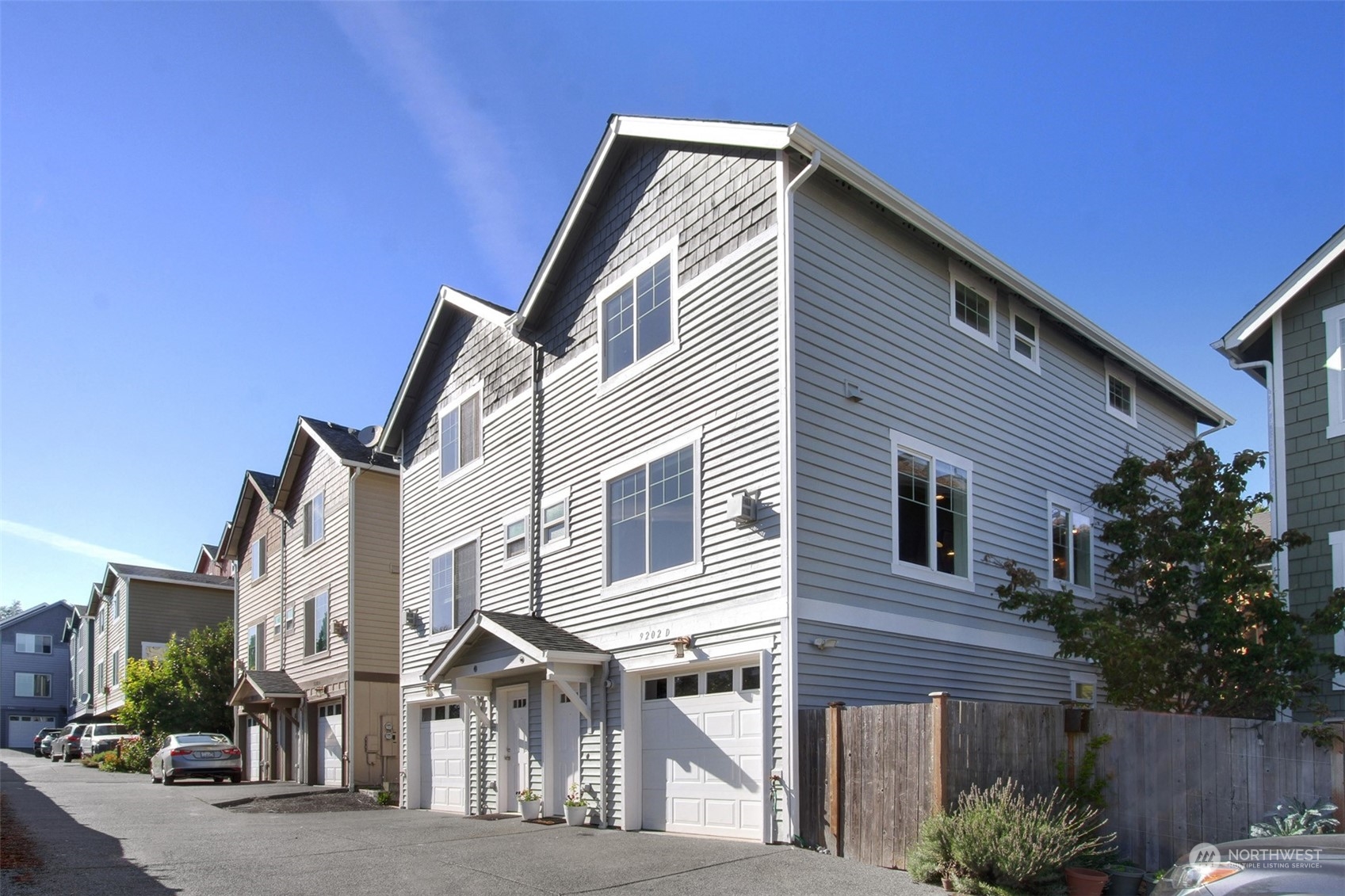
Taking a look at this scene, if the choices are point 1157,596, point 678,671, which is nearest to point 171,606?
point 678,671

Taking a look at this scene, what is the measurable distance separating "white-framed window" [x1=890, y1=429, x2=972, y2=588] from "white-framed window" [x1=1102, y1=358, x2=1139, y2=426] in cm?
508

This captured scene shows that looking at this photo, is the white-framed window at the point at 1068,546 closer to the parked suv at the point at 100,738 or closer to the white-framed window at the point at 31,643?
the parked suv at the point at 100,738

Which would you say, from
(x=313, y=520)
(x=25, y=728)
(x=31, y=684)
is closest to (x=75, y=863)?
(x=313, y=520)

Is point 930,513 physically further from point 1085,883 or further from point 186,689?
point 186,689

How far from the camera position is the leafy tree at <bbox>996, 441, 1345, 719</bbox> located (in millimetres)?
14453

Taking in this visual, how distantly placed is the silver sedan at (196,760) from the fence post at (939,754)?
2285cm

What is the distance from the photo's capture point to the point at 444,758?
20906mm

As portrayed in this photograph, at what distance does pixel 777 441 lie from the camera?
13.4 metres

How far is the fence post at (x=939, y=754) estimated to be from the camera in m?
11.0

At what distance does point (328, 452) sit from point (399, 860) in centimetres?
1652

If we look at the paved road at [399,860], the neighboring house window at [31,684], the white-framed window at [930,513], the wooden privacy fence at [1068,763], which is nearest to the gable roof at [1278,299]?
the white-framed window at [930,513]

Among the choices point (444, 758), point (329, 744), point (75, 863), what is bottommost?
point (329, 744)

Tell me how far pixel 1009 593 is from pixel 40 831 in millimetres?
13719

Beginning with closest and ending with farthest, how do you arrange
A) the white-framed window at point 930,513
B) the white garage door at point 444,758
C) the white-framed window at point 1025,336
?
1. the white-framed window at point 930,513
2. the white-framed window at point 1025,336
3. the white garage door at point 444,758
